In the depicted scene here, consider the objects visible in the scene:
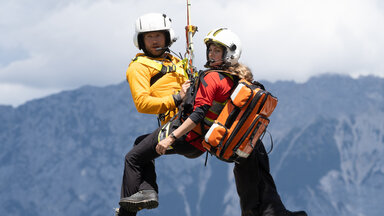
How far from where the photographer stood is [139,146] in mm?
10336

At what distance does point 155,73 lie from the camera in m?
10.6

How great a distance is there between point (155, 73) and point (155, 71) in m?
0.03

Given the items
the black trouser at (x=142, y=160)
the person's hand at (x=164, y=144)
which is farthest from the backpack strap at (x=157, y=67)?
the person's hand at (x=164, y=144)

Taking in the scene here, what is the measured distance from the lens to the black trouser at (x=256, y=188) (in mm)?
10531

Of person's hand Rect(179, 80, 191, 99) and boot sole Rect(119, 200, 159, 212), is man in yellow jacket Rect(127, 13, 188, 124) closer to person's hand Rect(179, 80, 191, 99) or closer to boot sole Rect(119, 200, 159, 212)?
person's hand Rect(179, 80, 191, 99)

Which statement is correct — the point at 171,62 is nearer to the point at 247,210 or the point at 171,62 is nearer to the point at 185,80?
the point at 185,80

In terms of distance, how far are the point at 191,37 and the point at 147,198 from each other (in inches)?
109

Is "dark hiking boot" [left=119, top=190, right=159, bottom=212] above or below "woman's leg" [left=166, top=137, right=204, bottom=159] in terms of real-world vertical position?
below

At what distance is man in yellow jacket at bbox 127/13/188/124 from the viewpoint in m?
10.3

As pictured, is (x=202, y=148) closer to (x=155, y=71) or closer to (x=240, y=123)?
(x=240, y=123)

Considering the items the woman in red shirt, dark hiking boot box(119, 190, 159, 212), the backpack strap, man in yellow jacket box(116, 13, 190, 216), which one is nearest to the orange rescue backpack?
the woman in red shirt

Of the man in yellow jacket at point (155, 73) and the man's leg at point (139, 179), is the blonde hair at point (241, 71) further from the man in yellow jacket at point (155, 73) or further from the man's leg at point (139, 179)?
the man's leg at point (139, 179)

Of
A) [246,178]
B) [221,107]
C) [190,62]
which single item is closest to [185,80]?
[190,62]

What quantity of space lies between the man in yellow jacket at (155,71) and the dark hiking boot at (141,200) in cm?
123
